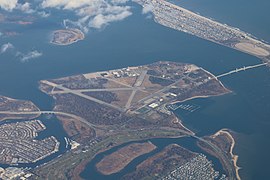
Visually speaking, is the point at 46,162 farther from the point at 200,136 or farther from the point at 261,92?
the point at 261,92

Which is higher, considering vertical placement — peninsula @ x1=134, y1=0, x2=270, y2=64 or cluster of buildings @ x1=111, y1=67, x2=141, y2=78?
peninsula @ x1=134, y1=0, x2=270, y2=64

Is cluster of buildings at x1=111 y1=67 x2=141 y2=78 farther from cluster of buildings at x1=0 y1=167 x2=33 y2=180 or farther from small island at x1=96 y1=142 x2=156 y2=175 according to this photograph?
cluster of buildings at x1=0 y1=167 x2=33 y2=180

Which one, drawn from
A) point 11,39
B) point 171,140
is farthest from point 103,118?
point 11,39

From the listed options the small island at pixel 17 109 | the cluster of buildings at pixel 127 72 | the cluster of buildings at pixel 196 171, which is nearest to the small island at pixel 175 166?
the cluster of buildings at pixel 196 171

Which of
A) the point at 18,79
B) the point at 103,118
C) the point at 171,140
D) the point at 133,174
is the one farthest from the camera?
the point at 18,79

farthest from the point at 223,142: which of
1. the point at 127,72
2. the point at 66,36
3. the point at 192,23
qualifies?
the point at 66,36

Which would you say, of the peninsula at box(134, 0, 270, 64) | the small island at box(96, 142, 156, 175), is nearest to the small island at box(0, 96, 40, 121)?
the small island at box(96, 142, 156, 175)
